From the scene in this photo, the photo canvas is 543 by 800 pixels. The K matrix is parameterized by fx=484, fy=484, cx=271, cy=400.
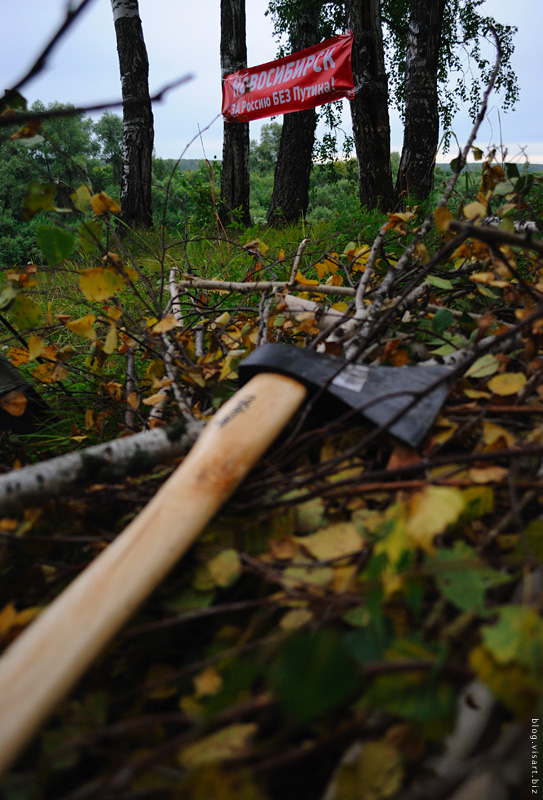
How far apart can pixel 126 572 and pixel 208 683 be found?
19 cm

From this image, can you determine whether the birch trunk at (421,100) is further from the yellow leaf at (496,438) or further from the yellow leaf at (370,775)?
the yellow leaf at (370,775)

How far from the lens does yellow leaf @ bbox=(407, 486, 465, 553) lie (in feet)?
2.15

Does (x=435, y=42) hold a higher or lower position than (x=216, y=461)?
higher

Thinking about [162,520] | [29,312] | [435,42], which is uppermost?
[435,42]

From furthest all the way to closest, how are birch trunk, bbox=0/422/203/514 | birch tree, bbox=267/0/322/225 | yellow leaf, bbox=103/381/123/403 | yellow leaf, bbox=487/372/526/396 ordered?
birch tree, bbox=267/0/322/225, yellow leaf, bbox=103/381/123/403, yellow leaf, bbox=487/372/526/396, birch trunk, bbox=0/422/203/514

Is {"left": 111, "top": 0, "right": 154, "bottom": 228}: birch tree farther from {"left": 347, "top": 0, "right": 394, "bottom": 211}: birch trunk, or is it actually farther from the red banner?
{"left": 347, "top": 0, "right": 394, "bottom": 211}: birch trunk

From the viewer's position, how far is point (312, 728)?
24.0 inches

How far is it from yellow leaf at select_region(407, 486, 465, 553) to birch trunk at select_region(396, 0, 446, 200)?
18.1ft

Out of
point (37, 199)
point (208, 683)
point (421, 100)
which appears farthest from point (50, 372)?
point (421, 100)

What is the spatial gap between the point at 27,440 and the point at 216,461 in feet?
4.17

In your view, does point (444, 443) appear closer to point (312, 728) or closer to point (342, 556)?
point (342, 556)

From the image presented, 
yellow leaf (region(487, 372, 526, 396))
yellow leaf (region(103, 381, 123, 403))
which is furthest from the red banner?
yellow leaf (region(487, 372, 526, 396))

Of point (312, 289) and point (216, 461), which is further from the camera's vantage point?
point (312, 289)

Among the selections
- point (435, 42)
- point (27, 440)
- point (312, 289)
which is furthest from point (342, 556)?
point (435, 42)
